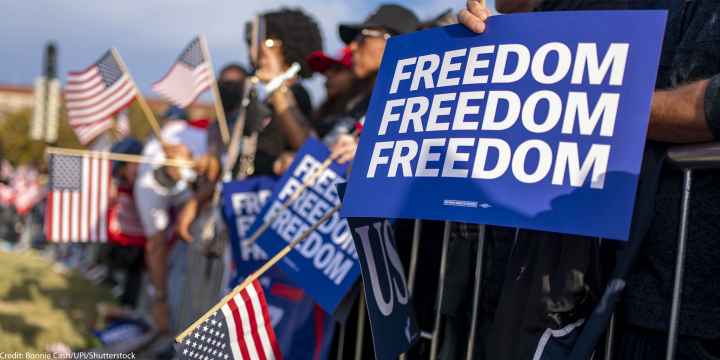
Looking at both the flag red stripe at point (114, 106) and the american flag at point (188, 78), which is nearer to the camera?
the american flag at point (188, 78)

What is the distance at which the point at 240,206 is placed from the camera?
3.36 meters

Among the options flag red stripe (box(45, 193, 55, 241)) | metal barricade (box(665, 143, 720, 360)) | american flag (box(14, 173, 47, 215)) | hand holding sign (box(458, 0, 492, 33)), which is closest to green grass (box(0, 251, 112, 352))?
flag red stripe (box(45, 193, 55, 241))

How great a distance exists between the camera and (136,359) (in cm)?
478

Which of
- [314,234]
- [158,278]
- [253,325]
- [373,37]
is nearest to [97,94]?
[158,278]

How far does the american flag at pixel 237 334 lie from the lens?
1875 millimetres

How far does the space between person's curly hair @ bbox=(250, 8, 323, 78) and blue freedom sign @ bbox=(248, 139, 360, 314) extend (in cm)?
185

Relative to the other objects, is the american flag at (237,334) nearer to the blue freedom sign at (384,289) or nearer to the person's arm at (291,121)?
the blue freedom sign at (384,289)

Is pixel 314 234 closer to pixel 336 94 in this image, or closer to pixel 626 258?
pixel 626 258

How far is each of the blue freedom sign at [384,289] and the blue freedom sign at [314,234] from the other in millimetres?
263

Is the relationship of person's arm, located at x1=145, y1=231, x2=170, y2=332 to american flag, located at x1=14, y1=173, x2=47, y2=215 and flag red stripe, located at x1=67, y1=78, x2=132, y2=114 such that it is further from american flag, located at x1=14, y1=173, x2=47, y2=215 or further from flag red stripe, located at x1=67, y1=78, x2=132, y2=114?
american flag, located at x1=14, y1=173, x2=47, y2=215

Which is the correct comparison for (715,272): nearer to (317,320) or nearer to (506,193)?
(506,193)

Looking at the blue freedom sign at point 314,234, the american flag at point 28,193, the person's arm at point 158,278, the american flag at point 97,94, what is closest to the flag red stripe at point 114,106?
the american flag at point 97,94

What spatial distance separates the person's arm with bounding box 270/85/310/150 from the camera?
3.60 meters

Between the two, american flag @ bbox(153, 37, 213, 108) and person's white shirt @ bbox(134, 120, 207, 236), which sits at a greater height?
american flag @ bbox(153, 37, 213, 108)
